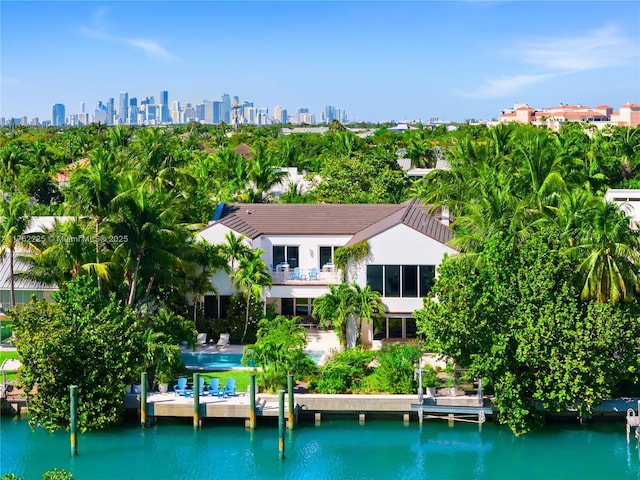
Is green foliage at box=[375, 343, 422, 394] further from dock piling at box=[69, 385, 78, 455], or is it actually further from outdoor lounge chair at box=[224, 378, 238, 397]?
dock piling at box=[69, 385, 78, 455]

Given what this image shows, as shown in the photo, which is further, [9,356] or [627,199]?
[627,199]

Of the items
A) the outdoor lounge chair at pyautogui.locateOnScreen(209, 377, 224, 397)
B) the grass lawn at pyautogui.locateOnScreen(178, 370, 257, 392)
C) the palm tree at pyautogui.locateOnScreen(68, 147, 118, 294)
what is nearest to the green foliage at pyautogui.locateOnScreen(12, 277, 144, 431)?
the outdoor lounge chair at pyautogui.locateOnScreen(209, 377, 224, 397)

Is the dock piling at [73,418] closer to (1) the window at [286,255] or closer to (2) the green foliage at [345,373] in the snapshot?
(2) the green foliage at [345,373]

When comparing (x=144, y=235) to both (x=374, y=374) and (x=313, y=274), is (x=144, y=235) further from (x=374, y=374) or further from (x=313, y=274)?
(x=374, y=374)

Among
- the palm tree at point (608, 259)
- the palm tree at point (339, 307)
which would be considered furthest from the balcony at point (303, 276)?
the palm tree at point (608, 259)

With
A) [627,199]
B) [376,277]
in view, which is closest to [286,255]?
[376,277]

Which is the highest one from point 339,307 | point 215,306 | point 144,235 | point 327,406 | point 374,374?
point 144,235
